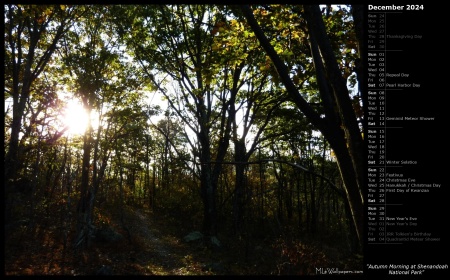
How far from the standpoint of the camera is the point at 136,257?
48.7ft

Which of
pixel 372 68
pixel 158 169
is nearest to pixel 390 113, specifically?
pixel 372 68

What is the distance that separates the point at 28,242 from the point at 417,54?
1690 centimetres

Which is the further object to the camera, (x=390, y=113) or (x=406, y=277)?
(x=390, y=113)

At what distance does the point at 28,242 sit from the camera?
14180mm

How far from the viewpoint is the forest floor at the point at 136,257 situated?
11234 millimetres

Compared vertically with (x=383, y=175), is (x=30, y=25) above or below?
above

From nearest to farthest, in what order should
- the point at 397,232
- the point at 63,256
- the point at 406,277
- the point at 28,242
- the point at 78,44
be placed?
1. the point at 406,277
2. the point at 397,232
3. the point at 63,256
4. the point at 28,242
5. the point at 78,44

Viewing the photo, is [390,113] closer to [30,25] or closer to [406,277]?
[406,277]

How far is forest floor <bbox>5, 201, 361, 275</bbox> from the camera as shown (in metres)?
11.2

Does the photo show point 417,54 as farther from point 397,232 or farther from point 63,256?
point 63,256

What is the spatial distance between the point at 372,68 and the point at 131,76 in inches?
684

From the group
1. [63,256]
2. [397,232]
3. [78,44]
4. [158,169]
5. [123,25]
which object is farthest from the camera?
[158,169]

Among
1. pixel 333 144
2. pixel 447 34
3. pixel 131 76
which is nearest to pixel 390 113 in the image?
pixel 333 144

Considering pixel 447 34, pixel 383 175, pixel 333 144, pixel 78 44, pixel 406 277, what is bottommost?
pixel 406 277
